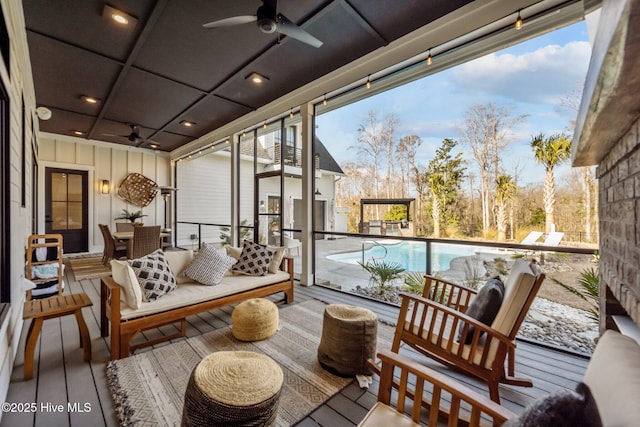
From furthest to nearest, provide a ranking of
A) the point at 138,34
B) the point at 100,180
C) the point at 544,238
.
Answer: the point at 100,180 → the point at 138,34 → the point at 544,238

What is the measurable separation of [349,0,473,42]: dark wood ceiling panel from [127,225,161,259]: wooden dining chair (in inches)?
186

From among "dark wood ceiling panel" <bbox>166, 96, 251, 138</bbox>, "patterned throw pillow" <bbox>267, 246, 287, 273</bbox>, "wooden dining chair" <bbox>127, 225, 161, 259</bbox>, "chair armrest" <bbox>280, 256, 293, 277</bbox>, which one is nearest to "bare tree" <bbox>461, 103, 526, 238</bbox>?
"chair armrest" <bbox>280, 256, 293, 277</bbox>

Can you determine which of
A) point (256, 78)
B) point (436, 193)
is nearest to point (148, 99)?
point (256, 78)

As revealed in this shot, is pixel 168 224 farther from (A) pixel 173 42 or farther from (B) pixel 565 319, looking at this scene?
(B) pixel 565 319

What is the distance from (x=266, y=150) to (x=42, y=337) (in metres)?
4.25

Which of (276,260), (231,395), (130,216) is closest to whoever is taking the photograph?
(231,395)

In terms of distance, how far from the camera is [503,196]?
3.15 metres

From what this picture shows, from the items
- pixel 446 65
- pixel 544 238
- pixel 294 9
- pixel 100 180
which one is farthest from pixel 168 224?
pixel 544 238

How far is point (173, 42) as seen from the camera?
2.98 m

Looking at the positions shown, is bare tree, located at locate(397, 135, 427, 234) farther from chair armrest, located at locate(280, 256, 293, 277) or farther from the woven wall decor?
the woven wall decor

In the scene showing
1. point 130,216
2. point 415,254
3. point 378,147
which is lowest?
point 415,254

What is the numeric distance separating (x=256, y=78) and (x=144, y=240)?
11.4ft

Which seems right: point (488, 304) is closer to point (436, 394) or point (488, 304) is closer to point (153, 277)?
point (436, 394)

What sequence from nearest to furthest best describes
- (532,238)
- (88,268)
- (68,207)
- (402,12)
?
(402,12) → (532,238) → (88,268) → (68,207)
